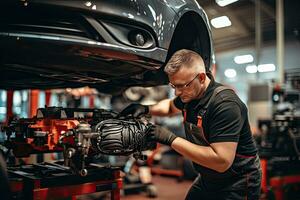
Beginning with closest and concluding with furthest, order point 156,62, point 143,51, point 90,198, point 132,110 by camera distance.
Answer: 1. point 143,51
2. point 156,62
3. point 132,110
4. point 90,198

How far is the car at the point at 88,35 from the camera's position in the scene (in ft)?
3.96

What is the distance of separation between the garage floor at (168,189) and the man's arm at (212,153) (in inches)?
85.2

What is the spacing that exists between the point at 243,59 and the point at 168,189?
572cm

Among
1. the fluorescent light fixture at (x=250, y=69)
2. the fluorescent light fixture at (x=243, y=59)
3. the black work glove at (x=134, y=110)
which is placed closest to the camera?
the black work glove at (x=134, y=110)

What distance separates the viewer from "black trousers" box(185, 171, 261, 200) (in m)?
1.74

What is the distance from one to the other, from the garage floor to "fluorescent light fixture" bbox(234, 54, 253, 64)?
189 inches

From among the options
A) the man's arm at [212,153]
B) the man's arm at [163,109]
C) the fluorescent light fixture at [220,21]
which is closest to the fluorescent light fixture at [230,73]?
the fluorescent light fixture at [220,21]

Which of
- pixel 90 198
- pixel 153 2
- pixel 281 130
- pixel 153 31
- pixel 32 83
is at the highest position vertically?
pixel 153 2

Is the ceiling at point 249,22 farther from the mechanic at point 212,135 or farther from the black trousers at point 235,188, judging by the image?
the black trousers at point 235,188

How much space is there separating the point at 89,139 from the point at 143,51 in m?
0.48

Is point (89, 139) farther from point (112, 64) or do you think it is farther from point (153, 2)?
point (153, 2)

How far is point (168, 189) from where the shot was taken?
4.19 m

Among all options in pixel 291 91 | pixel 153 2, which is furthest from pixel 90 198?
pixel 291 91

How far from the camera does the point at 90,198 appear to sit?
3297 millimetres
